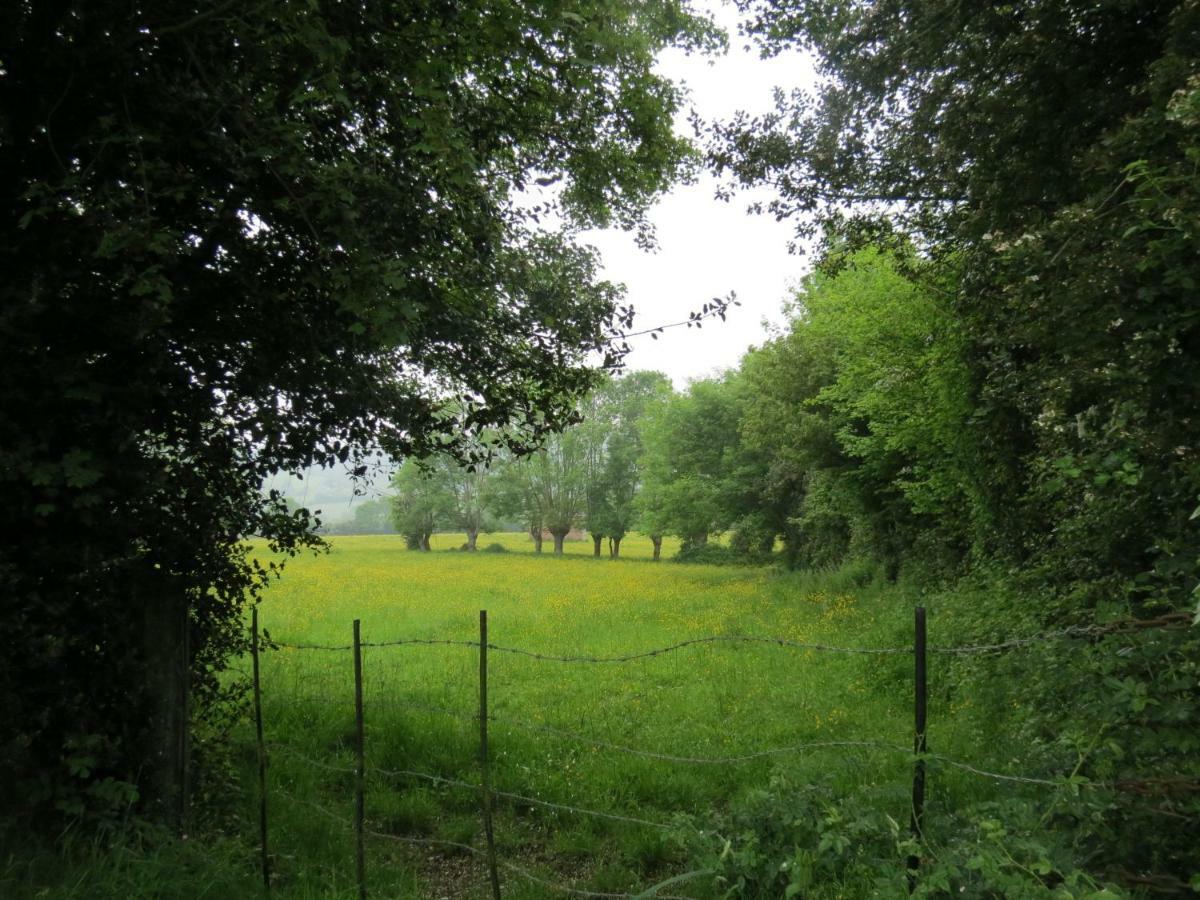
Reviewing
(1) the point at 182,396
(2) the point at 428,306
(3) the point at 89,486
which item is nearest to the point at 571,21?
(2) the point at 428,306

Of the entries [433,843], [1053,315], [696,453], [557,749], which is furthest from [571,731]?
[696,453]

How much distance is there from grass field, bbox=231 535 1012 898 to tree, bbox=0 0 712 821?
5.96 feet

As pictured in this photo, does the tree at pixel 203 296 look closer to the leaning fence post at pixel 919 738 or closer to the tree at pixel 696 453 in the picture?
the leaning fence post at pixel 919 738

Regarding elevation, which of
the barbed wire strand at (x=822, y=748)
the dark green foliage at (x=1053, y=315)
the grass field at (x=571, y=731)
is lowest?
the grass field at (x=571, y=731)

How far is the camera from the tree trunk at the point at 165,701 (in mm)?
4562

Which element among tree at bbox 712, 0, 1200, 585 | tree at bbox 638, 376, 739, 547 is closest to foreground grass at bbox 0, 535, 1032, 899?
tree at bbox 712, 0, 1200, 585

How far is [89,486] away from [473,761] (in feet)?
15.4

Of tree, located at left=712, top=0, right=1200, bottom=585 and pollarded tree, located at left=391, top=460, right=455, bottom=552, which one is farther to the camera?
pollarded tree, located at left=391, top=460, right=455, bottom=552

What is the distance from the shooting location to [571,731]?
27.6ft

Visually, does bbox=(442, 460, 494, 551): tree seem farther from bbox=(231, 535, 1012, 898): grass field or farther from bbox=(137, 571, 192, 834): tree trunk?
bbox=(137, 571, 192, 834): tree trunk

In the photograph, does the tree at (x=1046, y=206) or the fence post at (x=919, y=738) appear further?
the tree at (x=1046, y=206)

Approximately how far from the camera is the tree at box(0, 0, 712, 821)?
141 inches

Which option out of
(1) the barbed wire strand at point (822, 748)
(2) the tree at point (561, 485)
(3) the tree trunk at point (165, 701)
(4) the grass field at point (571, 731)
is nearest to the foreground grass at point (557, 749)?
(4) the grass field at point (571, 731)

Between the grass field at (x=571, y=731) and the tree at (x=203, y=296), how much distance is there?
1817 mm
